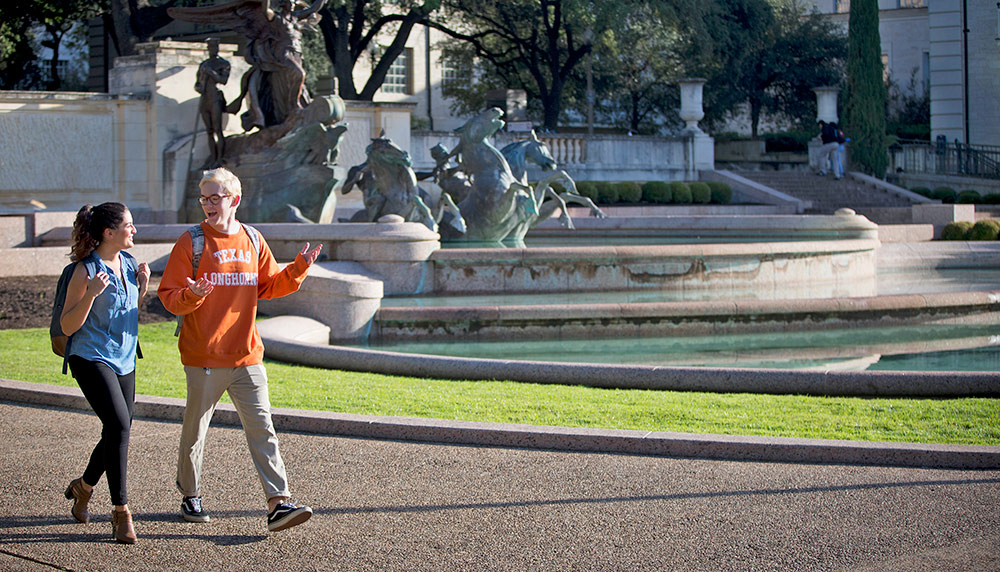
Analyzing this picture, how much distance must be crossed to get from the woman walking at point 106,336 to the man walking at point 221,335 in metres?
0.25

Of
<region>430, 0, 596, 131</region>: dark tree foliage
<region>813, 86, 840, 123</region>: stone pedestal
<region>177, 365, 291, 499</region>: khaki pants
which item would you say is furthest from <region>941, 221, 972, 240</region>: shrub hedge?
<region>177, 365, 291, 499</region>: khaki pants

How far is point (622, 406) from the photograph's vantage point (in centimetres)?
836

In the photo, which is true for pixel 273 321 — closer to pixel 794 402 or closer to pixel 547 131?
pixel 794 402

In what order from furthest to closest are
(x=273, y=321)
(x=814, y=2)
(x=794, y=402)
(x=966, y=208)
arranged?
1. (x=814, y=2)
2. (x=966, y=208)
3. (x=273, y=321)
4. (x=794, y=402)

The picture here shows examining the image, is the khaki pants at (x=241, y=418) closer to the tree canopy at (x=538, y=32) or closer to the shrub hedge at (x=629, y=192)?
the shrub hedge at (x=629, y=192)

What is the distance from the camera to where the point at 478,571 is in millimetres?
4910

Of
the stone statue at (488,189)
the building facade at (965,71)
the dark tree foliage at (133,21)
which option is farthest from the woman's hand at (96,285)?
the building facade at (965,71)

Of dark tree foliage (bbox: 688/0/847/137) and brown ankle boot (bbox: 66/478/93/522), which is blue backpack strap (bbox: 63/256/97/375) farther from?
dark tree foliage (bbox: 688/0/847/137)

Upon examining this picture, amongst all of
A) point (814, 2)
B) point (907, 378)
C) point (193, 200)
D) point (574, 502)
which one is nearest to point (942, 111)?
point (814, 2)

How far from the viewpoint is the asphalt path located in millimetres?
5070

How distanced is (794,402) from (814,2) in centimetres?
5245

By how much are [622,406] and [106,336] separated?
401 centimetres

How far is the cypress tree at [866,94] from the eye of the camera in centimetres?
3916

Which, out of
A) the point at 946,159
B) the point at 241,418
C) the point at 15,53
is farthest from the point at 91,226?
the point at 15,53
